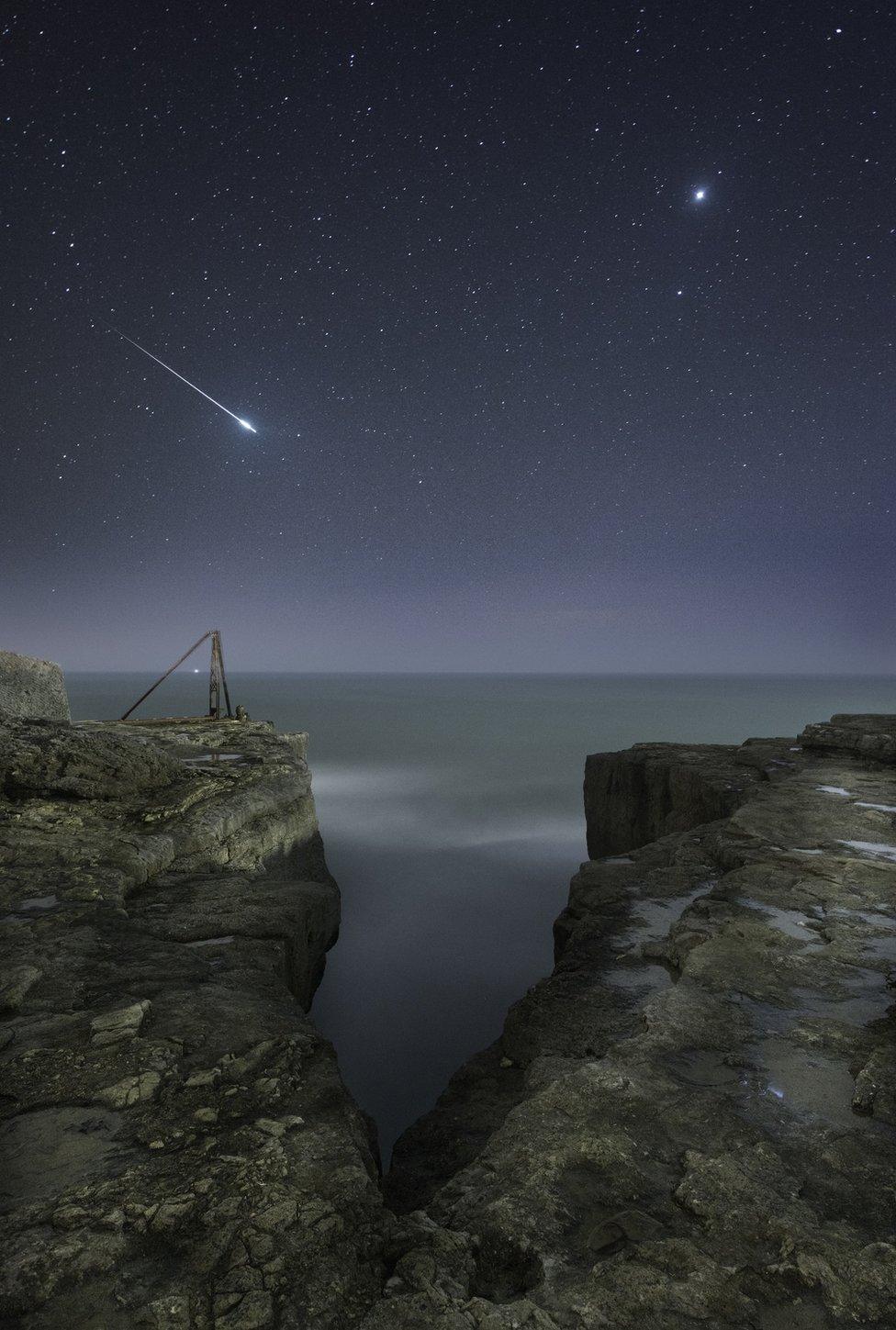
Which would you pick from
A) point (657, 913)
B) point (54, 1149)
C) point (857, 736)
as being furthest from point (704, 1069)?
point (857, 736)

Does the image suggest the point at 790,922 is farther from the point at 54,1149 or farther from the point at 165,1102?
the point at 54,1149

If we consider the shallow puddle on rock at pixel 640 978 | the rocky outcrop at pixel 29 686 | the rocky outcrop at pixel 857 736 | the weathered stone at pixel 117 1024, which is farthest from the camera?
the rocky outcrop at pixel 29 686

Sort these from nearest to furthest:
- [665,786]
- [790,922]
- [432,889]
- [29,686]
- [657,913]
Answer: [790,922] < [657,913] < [665,786] < [29,686] < [432,889]

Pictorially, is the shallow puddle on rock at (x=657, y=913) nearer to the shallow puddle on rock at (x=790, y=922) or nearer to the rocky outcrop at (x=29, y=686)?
the shallow puddle on rock at (x=790, y=922)

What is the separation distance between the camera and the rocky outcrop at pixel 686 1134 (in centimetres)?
153

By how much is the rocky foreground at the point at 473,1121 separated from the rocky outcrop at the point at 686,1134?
10 mm

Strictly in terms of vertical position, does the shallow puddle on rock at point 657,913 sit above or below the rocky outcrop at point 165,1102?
below

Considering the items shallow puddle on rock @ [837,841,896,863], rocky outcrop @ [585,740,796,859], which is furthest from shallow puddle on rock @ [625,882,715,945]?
rocky outcrop @ [585,740,796,859]

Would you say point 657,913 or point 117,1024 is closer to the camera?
point 117,1024

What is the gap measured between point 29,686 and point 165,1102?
366 inches

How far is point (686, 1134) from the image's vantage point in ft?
6.84

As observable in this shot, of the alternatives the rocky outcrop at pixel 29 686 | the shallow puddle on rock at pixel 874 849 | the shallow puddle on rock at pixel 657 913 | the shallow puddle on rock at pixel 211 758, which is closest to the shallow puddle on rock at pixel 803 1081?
the shallow puddle on rock at pixel 657 913

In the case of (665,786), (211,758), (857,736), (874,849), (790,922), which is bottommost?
(665,786)

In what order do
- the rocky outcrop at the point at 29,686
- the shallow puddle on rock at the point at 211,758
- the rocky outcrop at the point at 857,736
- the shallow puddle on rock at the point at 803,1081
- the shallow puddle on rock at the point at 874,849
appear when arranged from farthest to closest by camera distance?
the rocky outcrop at the point at 29,686 → the rocky outcrop at the point at 857,736 → the shallow puddle on rock at the point at 211,758 → the shallow puddle on rock at the point at 874,849 → the shallow puddle on rock at the point at 803,1081
